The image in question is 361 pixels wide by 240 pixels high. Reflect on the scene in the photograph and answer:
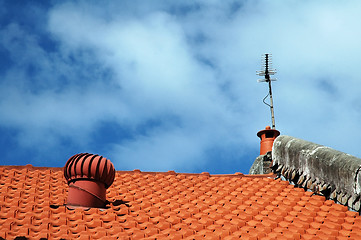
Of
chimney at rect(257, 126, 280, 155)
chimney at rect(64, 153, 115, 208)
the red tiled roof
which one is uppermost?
chimney at rect(257, 126, 280, 155)

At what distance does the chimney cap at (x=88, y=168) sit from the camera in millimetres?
7809

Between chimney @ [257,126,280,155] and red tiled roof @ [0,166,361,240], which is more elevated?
chimney @ [257,126,280,155]

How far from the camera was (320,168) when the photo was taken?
9.16 m

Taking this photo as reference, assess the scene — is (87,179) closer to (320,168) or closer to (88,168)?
(88,168)

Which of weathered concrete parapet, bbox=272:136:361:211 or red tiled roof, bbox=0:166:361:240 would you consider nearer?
red tiled roof, bbox=0:166:361:240

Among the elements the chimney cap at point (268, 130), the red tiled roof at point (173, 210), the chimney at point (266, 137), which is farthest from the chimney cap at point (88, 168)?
the chimney cap at point (268, 130)

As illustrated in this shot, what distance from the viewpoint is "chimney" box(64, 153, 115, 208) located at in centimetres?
772

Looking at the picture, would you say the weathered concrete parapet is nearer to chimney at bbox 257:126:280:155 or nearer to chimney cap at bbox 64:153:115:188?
chimney at bbox 257:126:280:155

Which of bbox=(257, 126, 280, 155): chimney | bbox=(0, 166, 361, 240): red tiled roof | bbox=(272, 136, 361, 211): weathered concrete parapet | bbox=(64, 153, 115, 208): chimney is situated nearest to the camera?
bbox=(0, 166, 361, 240): red tiled roof

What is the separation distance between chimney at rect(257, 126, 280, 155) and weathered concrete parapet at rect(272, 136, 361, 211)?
2150 mm

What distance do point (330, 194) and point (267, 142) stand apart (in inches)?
169

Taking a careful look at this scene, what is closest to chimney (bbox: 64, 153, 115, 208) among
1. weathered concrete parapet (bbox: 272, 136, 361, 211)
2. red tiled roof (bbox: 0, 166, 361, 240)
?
red tiled roof (bbox: 0, 166, 361, 240)

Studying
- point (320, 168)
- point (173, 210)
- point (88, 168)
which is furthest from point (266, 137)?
point (88, 168)

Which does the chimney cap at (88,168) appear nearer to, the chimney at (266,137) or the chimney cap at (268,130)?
the chimney at (266,137)
